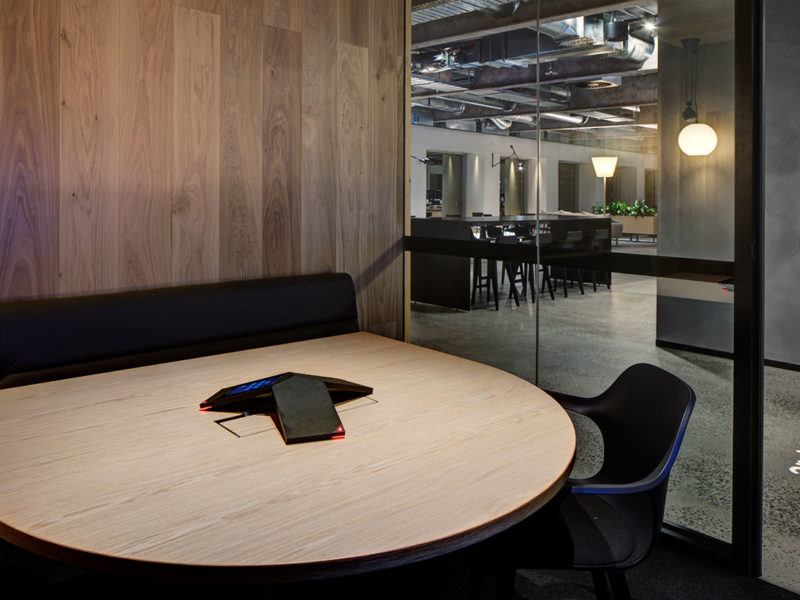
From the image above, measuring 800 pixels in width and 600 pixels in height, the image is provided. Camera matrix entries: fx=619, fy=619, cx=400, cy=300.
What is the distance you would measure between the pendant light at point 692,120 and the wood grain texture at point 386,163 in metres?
1.55

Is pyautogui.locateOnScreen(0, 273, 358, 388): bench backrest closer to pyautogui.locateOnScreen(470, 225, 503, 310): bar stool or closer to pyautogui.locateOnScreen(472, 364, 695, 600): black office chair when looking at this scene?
pyautogui.locateOnScreen(470, 225, 503, 310): bar stool

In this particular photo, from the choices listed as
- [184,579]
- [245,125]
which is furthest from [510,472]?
[245,125]

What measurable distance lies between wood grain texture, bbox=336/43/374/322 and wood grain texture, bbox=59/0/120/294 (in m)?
1.11

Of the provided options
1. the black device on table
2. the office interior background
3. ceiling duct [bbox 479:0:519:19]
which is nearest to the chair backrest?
the office interior background

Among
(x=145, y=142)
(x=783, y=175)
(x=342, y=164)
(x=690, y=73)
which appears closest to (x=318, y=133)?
(x=342, y=164)

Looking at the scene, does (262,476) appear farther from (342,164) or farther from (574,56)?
(574,56)

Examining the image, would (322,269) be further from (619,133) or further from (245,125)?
(619,133)

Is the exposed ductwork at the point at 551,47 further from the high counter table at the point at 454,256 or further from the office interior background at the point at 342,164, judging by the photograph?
the high counter table at the point at 454,256

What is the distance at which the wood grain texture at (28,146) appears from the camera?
85.7 inches

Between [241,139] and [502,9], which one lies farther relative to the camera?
[502,9]

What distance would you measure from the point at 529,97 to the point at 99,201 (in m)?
9.50

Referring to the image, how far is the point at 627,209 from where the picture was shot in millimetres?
2588

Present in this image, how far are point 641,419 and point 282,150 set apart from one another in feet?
6.65

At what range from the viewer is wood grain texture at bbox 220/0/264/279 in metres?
2.73
